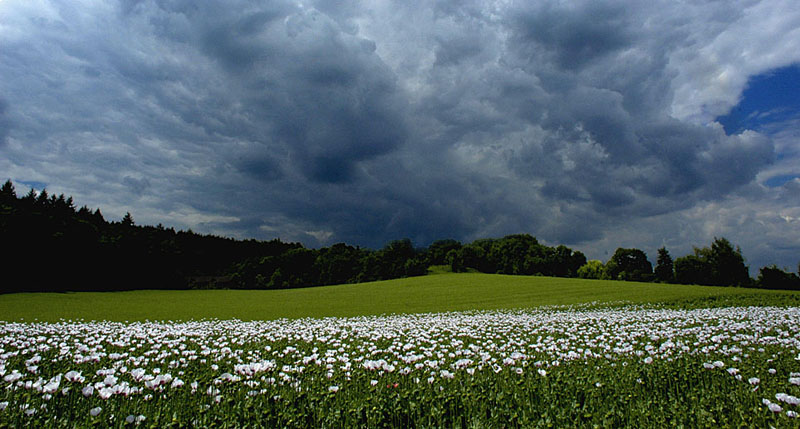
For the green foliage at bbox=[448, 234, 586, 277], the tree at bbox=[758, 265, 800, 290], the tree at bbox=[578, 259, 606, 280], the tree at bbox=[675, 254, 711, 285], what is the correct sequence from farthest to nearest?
the tree at bbox=[578, 259, 606, 280]
the green foliage at bbox=[448, 234, 586, 277]
the tree at bbox=[675, 254, 711, 285]
the tree at bbox=[758, 265, 800, 290]

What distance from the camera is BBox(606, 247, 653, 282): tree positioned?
9131cm

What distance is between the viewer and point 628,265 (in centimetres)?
9450

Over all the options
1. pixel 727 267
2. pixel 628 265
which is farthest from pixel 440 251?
pixel 727 267

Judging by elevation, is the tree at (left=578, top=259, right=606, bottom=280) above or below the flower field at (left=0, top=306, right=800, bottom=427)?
above

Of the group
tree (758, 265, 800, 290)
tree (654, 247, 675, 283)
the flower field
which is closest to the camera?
the flower field

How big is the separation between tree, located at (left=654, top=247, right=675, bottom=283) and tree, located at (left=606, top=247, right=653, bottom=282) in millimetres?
2292

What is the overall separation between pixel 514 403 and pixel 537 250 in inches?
4141

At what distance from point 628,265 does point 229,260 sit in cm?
10188

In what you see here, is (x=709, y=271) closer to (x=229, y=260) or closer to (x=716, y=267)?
(x=716, y=267)

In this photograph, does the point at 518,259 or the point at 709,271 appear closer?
the point at 709,271

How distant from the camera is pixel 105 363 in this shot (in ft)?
27.6

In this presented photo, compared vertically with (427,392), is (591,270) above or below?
above

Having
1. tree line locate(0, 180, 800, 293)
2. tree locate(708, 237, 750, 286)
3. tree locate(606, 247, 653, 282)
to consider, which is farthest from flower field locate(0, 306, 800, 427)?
tree locate(606, 247, 653, 282)

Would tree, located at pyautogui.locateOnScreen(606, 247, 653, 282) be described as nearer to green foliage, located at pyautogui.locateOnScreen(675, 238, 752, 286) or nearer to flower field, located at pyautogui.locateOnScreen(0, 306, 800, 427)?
green foliage, located at pyautogui.locateOnScreen(675, 238, 752, 286)
